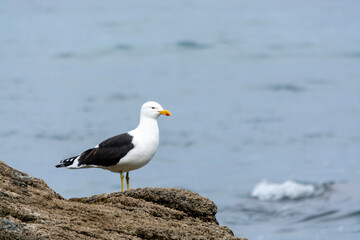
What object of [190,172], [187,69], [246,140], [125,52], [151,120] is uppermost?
[125,52]

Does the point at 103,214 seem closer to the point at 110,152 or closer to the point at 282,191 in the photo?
the point at 110,152

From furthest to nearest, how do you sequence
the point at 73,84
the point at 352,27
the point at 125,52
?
the point at 352,27 < the point at 125,52 < the point at 73,84

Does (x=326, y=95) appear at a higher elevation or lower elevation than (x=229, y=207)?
higher

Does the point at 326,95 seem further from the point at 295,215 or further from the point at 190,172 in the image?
the point at 295,215

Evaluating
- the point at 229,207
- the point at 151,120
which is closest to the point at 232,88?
the point at 229,207

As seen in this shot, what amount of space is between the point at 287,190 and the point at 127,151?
30.3 feet

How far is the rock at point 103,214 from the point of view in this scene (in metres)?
4.62

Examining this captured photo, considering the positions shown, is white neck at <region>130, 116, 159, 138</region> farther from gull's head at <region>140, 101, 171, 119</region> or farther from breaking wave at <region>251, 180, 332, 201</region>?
breaking wave at <region>251, 180, 332, 201</region>

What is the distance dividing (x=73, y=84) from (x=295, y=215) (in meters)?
13.4

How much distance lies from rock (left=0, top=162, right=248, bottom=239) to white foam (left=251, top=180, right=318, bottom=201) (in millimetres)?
10203

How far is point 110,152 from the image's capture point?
7609mm

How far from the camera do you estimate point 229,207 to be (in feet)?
48.8

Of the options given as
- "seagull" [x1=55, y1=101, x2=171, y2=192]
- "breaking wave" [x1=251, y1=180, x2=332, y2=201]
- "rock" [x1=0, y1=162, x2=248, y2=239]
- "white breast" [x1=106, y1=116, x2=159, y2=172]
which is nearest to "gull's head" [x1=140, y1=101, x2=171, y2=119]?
"seagull" [x1=55, y1=101, x2=171, y2=192]

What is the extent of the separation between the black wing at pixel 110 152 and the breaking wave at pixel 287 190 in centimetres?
833
